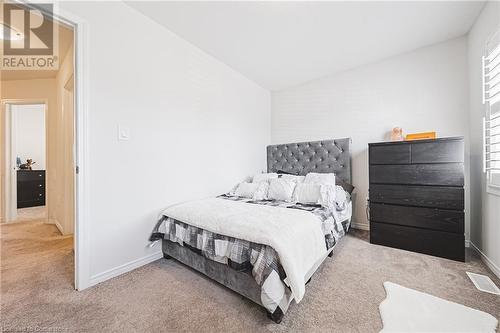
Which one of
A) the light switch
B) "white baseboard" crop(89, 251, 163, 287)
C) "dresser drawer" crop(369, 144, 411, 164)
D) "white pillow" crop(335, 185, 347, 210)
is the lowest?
"white baseboard" crop(89, 251, 163, 287)

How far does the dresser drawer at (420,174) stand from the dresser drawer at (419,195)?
59 millimetres

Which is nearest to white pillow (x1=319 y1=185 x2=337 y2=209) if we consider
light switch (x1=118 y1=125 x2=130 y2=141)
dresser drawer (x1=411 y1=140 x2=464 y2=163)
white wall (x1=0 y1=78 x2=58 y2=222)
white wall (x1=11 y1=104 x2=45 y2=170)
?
dresser drawer (x1=411 y1=140 x2=464 y2=163)

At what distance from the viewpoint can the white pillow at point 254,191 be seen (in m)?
2.75

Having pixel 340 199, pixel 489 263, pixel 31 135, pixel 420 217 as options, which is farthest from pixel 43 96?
pixel 489 263

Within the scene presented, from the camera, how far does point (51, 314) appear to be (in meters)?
1.40

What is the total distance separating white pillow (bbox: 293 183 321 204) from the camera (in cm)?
239

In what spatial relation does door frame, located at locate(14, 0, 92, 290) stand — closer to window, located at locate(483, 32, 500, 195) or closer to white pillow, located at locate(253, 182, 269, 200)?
white pillow, located at locate(253, 182, 269, 200)

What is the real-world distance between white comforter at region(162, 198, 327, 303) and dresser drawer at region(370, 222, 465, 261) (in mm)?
1186

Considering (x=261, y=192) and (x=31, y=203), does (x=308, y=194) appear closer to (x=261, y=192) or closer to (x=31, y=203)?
(x=261, y=192)

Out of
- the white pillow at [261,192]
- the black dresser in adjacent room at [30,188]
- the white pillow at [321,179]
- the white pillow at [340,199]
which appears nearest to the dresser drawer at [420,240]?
the white pillow at [340,199]

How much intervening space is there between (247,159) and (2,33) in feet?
11.1

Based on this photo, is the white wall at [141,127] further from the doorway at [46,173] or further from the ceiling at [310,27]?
the doorway at [46,173]

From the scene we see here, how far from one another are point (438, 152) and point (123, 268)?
136 inches

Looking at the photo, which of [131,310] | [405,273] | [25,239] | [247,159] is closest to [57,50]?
[25,239]
